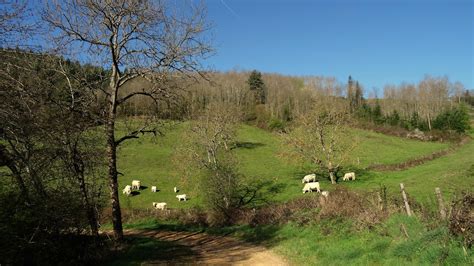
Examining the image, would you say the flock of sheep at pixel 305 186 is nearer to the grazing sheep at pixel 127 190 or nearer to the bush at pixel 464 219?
the grazing sheep at pixel 127 190

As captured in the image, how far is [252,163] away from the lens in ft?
177

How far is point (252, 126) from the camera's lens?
8319cm

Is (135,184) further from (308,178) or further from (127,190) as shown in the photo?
(308,178)

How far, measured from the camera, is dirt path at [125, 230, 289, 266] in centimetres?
1262

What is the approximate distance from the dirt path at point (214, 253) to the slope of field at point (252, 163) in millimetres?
14810

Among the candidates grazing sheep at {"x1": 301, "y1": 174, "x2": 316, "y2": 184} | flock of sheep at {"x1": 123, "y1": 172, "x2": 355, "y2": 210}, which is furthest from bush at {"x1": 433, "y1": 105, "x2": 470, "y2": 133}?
grazing sheep at {"x1": 301, "y1": 174, "x2": 316, "y2": 184}

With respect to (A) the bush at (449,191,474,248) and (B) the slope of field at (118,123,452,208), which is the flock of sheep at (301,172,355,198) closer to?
(B) the slope of field at (118,123,452,208)

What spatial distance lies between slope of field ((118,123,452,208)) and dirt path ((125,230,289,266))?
1481 centimetres

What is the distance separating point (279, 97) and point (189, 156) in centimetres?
8647

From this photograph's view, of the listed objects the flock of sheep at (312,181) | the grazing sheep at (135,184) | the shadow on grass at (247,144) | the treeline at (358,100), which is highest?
the treeline at (358,100)

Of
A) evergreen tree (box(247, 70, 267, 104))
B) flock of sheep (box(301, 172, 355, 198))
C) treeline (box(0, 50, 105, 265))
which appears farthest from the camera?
evergreen tree (box(247, 70, 267, 104))

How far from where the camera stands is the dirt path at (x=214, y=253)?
12.6 metres

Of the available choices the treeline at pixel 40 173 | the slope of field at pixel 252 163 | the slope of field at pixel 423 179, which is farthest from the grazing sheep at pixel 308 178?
the treeline at pixel 40 173

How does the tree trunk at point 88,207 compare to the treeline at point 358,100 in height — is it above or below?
below
